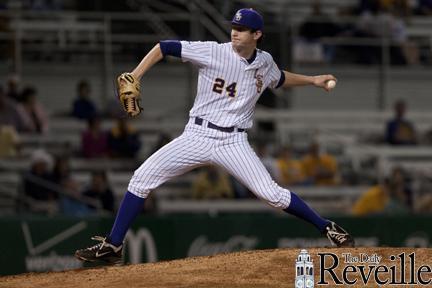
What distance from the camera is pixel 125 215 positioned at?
8.88 metres

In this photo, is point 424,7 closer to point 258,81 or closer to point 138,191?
point 258,81

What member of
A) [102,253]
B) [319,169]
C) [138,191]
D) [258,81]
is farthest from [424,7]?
[102,253]

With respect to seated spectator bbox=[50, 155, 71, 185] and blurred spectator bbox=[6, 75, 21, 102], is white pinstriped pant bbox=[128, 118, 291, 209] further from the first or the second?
blurred spectator bbox=[6, 75, 21, 102]

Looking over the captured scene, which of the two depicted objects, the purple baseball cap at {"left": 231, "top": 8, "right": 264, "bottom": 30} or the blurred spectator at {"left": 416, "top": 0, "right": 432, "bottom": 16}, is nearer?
the purple baseball cap at {"left": 231, "top": 8, "right": 264, "bottom": 30}

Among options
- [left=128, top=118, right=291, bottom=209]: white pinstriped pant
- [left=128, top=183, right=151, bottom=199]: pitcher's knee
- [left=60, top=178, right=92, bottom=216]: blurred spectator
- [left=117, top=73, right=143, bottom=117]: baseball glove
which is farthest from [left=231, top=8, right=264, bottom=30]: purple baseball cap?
[left=60, top=178, right=92, bottom=216]: blurred spectator

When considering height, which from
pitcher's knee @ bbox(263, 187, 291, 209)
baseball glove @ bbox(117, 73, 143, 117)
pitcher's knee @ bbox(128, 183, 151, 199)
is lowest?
pitcher's knee @ bbox(263, 187, 291, 209)

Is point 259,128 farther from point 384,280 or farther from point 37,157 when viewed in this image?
point 384,280

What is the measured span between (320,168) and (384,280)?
24.1ft

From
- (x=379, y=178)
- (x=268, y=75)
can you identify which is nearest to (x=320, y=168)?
(x=379, y=178)

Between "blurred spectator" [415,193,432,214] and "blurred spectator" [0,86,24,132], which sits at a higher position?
"blurred spectator" [0,86,24,132]

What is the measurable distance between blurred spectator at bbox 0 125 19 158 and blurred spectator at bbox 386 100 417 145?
5.13 meters

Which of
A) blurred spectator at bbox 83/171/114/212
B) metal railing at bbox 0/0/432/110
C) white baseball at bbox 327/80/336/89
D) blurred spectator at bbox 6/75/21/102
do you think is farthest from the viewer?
metal railing at bbox 0/0/432/110

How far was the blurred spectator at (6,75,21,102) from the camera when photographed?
15750 mm

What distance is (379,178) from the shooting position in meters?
16.3
